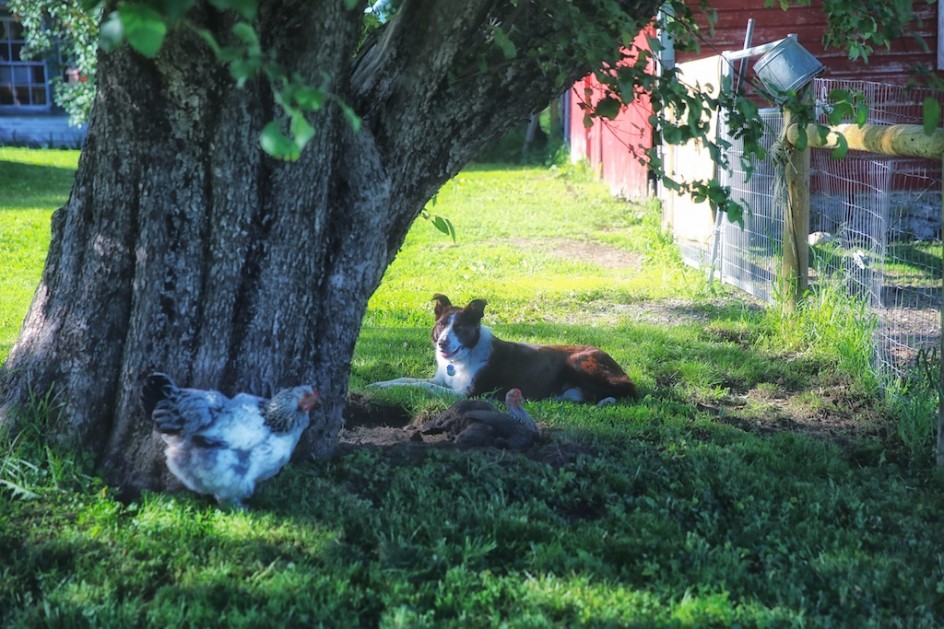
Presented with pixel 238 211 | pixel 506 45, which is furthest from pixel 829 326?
pixel 238 211

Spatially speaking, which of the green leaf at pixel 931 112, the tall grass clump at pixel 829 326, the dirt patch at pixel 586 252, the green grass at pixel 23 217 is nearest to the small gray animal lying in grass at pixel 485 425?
the tall grass clump at pixel 829 326

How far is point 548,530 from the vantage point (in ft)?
14.1

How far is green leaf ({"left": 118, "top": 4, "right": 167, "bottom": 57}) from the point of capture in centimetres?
238

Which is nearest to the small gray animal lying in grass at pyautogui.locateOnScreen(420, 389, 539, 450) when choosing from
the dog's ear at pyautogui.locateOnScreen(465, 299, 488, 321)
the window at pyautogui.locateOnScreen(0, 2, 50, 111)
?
the dog's ear at pyautogui.locateOnScreen(465, 299, 488, 321)

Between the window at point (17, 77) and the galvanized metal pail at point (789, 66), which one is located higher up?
the window at point (17, 77)

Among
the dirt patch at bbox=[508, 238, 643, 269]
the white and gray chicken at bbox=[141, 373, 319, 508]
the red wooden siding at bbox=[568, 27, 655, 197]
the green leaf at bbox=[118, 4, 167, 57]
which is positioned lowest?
the dirt patch at bbox=[508, 238, 643, 269]

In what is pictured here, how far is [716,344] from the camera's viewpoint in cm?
797

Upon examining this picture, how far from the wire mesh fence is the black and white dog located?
1.42 m

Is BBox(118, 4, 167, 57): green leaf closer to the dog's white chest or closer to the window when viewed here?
the dog's white chest

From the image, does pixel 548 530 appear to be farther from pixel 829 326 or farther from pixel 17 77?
pixel 17 77

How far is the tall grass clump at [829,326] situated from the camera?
6898 millimetres

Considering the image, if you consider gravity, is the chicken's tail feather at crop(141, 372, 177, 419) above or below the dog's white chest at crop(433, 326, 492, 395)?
above

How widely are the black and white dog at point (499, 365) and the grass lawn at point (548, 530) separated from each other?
305 millimetres

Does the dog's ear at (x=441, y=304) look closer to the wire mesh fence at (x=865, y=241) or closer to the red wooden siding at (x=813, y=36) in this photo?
the wire mesh fence at (x=865, y=241)
